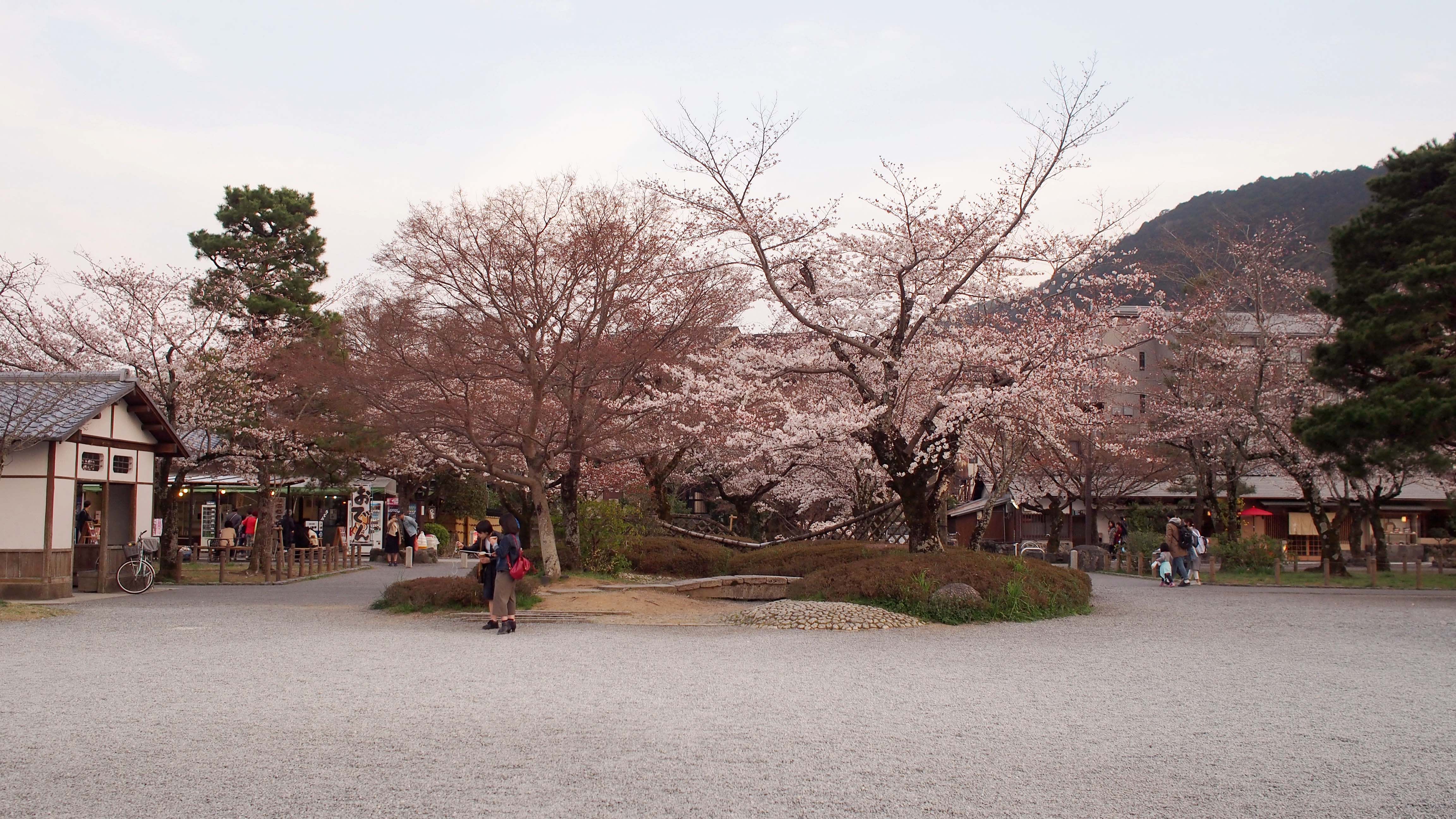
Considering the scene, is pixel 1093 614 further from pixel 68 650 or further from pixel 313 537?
pixel 313 537

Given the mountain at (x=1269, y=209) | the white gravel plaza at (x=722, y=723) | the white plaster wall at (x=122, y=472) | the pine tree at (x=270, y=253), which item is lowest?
the white gravel plaza at (x=722, y=723)

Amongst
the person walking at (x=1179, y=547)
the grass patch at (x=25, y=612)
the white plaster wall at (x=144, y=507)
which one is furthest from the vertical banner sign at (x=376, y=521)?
the person walking at (x=1179, y=547)

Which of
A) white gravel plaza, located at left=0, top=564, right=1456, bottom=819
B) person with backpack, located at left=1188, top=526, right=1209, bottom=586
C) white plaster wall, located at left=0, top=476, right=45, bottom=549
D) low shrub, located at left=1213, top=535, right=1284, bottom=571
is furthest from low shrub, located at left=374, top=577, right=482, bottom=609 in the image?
low shrub, located at left=1213, top=535, right=1284, bottom=571

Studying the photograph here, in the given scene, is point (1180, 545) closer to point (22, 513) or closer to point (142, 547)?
point (142, 547)

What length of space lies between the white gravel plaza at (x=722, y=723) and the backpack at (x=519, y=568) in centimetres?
80

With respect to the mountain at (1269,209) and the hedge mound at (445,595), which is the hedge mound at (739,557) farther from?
the mountain at (1269,209)

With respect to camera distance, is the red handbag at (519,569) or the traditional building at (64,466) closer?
the red handbag at (519,569)

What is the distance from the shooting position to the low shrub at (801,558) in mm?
18000

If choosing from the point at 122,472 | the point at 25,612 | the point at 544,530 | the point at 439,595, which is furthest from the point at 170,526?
the point at 439,595

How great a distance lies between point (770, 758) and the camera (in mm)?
5977

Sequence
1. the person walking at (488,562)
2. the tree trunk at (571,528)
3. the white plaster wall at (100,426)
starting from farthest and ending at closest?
the tree trunk at (571,528)
the white plaster wall at (100,426)
the person walking at (488,562)

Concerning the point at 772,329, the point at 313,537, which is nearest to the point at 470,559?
the point at 313,537

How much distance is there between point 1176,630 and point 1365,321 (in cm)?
841

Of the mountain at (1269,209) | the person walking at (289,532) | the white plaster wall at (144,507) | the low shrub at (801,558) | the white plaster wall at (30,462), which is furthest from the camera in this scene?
the mountain at (1269,209)
